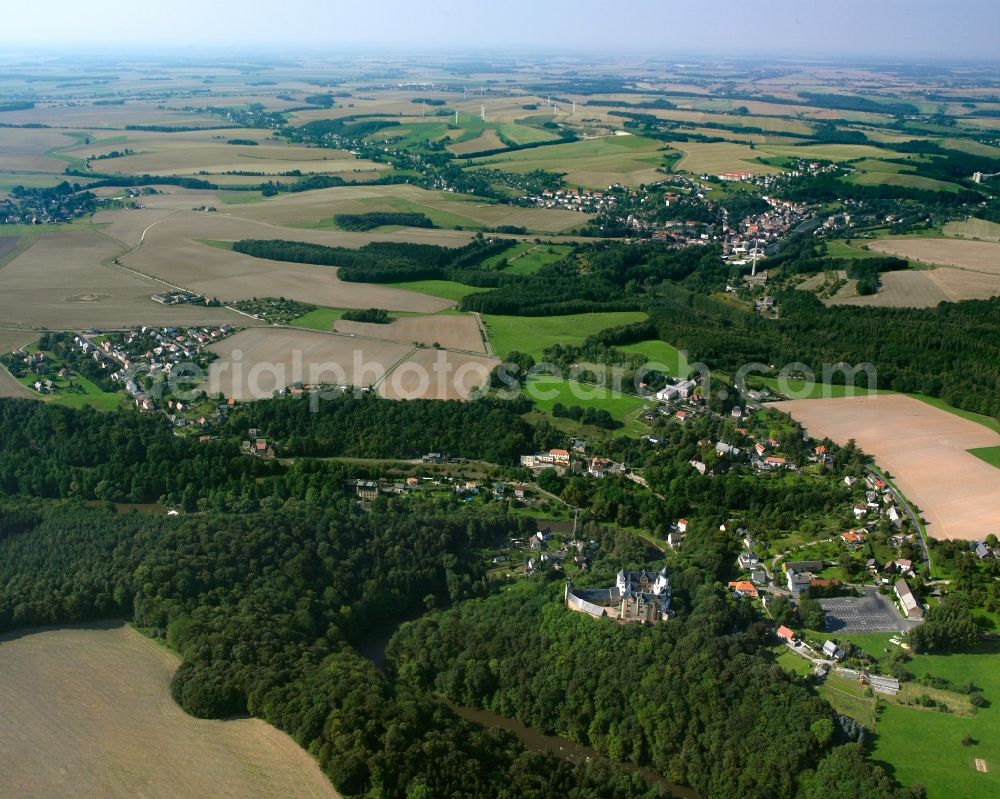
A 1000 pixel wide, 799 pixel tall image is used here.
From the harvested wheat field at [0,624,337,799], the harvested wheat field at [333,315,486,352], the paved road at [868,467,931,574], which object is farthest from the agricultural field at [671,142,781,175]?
the harvested wheat field at [0,624,337,799]

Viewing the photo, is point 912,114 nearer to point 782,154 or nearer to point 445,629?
point 782,154

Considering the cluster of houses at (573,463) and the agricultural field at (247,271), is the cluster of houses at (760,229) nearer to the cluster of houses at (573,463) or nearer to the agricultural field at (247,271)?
the agricultural field at (247,271)

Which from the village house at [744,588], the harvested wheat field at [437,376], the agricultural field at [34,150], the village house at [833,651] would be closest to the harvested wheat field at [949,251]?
the harvested wheat field at [437,376]

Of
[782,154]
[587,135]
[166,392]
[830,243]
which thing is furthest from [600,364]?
[587,135]

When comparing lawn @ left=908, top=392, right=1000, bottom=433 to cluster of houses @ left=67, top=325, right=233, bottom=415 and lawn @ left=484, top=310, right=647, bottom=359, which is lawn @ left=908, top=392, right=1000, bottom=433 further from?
cluster of houses @ left=67, top=325, right=233, bottom=415

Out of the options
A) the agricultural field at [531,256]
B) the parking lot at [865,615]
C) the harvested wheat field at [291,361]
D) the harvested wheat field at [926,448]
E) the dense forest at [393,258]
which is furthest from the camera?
the agricultural field at [531,256]

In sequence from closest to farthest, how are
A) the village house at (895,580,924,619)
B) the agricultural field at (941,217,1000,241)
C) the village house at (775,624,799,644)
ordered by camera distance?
the village house at (775,624,799,644), the village house at (895,580,924,619), the agricultural field at (941,217,1000,241)
